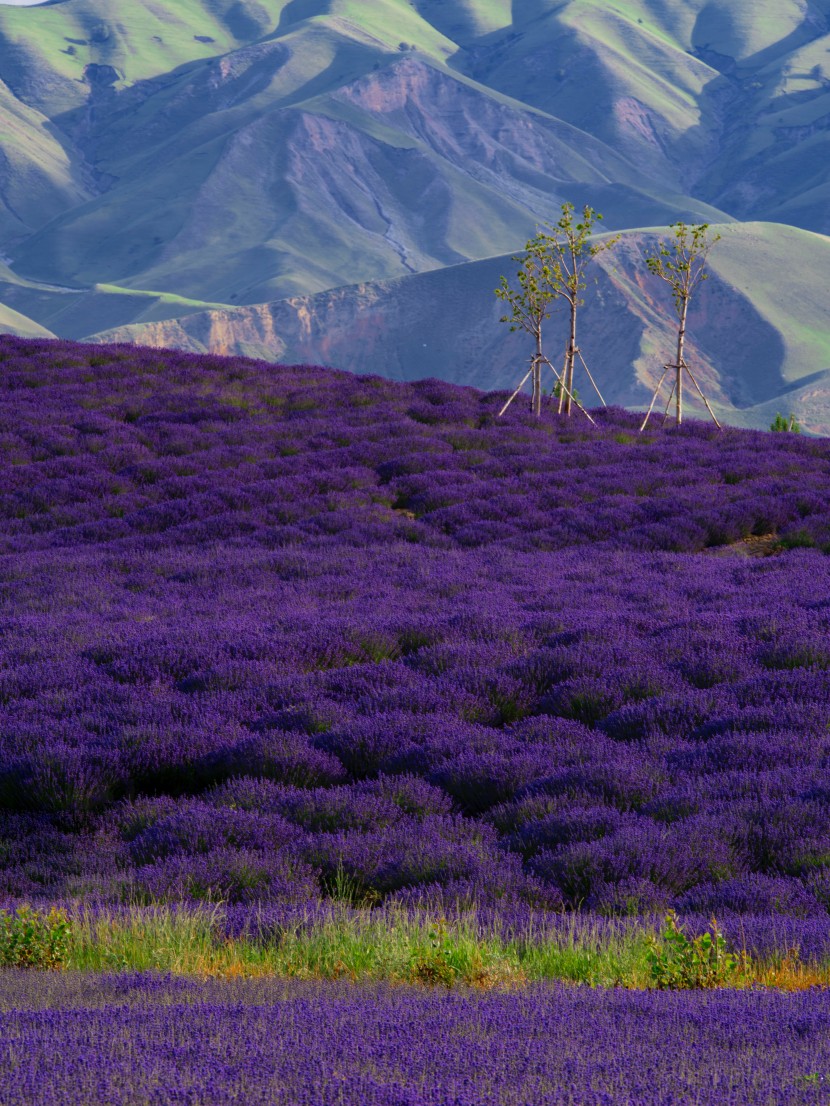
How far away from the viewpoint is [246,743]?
7.45m

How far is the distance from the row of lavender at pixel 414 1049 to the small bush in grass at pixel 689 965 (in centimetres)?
35

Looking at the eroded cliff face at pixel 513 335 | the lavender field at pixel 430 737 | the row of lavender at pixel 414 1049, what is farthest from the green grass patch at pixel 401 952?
the eroded cliff face at pixel 513 335

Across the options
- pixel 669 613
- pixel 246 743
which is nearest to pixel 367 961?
pixel 246 743

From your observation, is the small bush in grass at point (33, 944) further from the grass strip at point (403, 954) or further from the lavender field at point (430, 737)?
the lavender field at point (430, 737)

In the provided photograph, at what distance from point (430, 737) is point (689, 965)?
3.62 m

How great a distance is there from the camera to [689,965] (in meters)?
4.16

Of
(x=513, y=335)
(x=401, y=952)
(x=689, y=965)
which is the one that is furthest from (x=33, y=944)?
(x=513, y=335)

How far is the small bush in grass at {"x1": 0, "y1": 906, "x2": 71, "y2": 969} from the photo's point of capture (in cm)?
450

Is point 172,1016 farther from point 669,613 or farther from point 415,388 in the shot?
point 415,388

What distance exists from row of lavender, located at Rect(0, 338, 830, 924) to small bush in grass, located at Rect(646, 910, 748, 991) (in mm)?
1141

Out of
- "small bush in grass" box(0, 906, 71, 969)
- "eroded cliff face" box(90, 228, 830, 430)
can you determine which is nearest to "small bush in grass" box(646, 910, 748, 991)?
"small bush in grass" box(0, 906, 71, 969)

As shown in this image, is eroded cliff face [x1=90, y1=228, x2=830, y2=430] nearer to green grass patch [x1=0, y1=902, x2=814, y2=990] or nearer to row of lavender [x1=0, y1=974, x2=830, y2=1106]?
green grass patch [x1=0, y1=902, x2=814, y2=990]

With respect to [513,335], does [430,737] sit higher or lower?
lower

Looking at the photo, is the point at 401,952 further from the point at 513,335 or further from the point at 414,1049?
the point at 513,335
